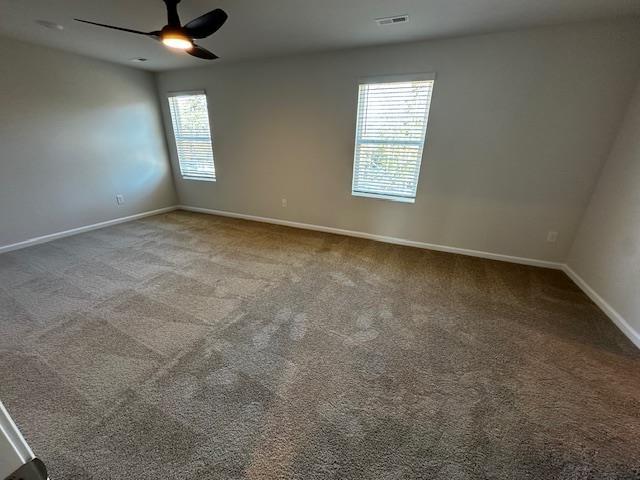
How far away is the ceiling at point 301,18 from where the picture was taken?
2096 mm

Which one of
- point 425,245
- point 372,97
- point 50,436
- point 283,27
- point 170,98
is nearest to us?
point 50,436

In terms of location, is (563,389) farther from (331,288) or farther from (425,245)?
(425,245)

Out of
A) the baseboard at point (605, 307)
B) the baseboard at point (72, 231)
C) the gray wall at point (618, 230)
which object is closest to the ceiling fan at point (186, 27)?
the baseboard at point (72, 231)

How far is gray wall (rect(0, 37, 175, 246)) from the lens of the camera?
10.5 ft

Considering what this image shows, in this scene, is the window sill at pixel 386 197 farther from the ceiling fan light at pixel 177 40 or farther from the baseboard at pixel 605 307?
the ceiling fan light at pixel 177 40

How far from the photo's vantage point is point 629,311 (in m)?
2.09

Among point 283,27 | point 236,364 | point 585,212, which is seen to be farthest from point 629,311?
point 283,27

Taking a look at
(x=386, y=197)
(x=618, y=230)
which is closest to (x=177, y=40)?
(x=386, y=197)

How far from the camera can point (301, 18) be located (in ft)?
7.77

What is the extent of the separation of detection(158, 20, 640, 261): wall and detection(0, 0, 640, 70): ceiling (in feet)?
0.82

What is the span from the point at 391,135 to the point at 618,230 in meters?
2.34

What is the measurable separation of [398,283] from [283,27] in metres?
2.80

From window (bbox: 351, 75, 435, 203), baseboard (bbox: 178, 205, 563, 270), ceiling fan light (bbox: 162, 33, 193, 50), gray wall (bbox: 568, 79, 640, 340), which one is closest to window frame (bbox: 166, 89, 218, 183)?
baseboard (bbox: 178, 205, 563, 270)

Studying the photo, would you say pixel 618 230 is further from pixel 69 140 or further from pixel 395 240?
pixel 69 140
